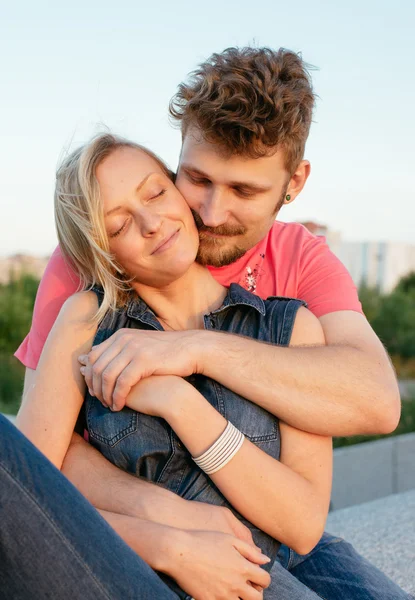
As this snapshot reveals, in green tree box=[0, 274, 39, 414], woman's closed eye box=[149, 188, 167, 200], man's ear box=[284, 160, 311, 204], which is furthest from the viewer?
green tree box=[0, 274, 39, 414]

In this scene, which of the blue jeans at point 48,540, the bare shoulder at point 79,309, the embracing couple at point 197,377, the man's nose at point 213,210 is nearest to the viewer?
the blue jeans at point 48,540

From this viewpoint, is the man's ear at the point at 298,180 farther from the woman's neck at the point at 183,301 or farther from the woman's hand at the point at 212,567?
the woman's hand at the point at 212,567

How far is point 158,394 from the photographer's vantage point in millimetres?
1983

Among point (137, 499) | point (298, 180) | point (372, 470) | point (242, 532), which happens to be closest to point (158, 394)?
point (137, 499)

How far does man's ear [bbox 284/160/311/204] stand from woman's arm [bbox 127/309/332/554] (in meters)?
1.16

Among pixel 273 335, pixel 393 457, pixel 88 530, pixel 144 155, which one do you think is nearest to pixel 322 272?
pixel 273 335

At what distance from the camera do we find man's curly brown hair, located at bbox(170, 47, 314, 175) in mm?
2459

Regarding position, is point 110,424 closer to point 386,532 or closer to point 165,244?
point 165,244

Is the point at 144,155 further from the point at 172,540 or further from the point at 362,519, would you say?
the point at 362,519

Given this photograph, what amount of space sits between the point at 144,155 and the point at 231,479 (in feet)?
3.80

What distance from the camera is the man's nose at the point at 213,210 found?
2477 millimetres

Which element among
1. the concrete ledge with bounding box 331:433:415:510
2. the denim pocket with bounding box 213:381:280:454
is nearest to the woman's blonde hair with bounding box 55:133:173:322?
the denim pocket with bounding box 213:381:280:454

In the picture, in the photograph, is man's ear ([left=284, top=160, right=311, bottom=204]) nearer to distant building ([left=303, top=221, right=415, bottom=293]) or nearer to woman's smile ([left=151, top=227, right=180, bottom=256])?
woman's smile ([left=151, top=227, right=180, bottom=256])

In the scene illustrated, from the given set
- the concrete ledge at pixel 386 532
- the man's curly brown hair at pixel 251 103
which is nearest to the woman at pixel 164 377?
the man's curly brown hair at pixel 251 103
